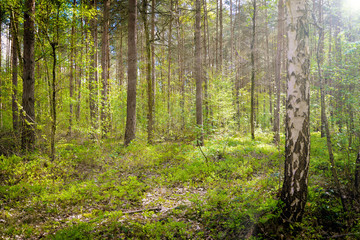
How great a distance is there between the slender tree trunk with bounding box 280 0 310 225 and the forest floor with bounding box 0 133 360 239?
399 millimetres

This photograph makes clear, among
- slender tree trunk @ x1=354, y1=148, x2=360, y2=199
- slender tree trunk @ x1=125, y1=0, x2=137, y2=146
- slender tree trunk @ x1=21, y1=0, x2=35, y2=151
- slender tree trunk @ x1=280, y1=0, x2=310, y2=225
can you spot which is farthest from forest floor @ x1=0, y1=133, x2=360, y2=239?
slender tree trunk @ x1=125, y1=0, x2=137, y2=146

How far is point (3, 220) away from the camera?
3.84 metres

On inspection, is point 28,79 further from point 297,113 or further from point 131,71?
point 297,113

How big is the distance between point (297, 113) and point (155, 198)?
13.3 feet

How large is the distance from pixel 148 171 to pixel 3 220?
4.19 m

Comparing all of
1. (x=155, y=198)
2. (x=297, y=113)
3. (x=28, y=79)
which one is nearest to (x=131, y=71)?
(x=28, y=79)

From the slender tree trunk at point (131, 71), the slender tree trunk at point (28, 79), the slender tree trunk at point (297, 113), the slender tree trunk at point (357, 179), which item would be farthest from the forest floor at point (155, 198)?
the slender tree trunk at point (131, 71)

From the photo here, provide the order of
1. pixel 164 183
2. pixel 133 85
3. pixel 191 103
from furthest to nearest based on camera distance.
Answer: pixel 191 103
pixel 133 85
pixel 164 183

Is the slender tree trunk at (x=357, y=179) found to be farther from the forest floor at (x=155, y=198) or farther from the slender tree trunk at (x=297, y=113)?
the slender tree trunk at (x=297, y=113)

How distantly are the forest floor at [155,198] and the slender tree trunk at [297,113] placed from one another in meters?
0.40

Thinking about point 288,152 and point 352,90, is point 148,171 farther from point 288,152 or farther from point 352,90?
point 352,90

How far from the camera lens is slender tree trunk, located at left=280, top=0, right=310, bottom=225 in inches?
128

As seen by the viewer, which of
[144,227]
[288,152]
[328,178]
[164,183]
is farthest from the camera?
[164,183]

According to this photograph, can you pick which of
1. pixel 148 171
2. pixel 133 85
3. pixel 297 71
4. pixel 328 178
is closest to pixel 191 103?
pixel 133 85
